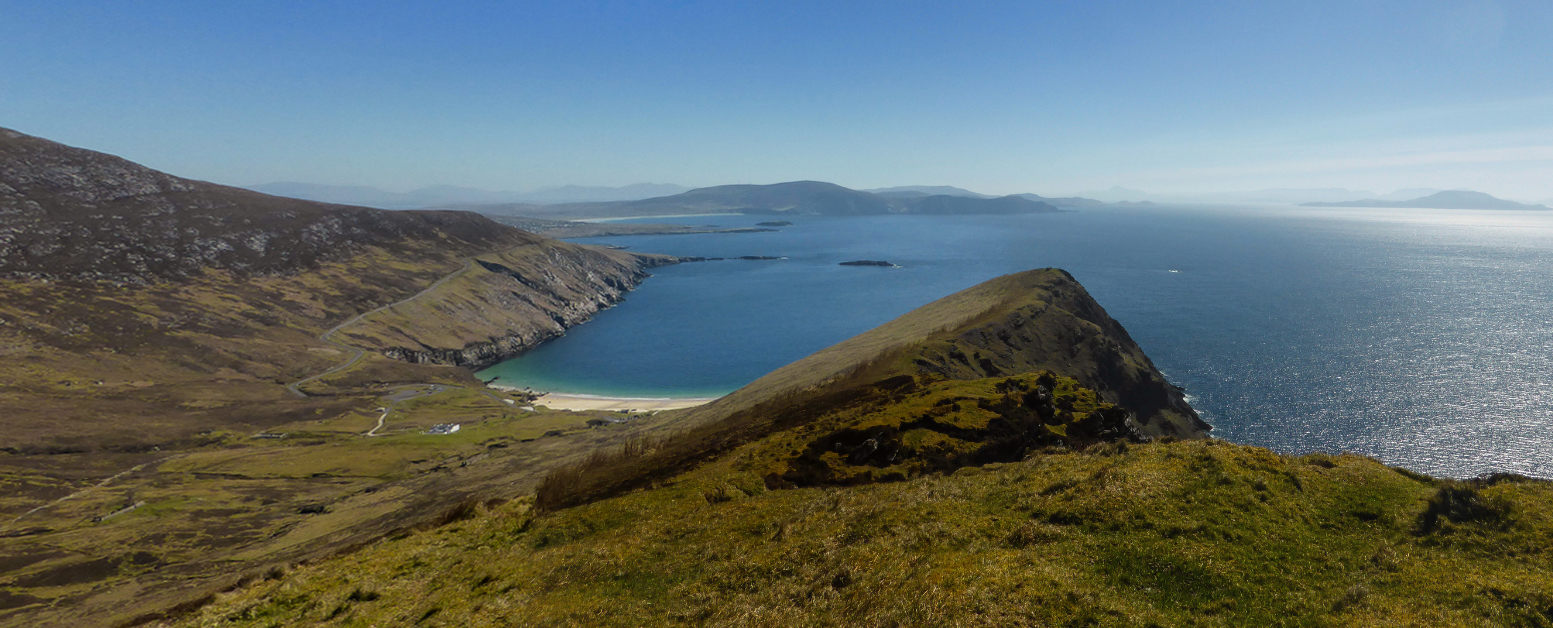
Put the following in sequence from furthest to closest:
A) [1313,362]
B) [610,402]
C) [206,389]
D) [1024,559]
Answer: [610,402] < [1313,362] < [206,389] < [1024,559]

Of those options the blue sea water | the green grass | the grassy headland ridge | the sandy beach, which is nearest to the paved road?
the blue sea water

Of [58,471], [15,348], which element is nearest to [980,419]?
[58,471]

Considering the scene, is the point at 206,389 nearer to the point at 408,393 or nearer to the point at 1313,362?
the point at 408,393

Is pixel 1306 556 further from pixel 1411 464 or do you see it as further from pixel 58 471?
pixel 58 471

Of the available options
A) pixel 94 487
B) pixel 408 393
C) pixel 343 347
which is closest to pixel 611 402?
pixel 408 393

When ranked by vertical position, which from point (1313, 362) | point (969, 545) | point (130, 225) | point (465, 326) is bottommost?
point (465, 326)

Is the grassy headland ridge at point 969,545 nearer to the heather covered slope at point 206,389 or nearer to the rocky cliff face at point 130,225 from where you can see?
the heather covered slope at point 206,389

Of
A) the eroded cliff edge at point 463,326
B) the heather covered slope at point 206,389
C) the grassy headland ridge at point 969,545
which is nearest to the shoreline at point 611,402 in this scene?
the heather covered slope at point 206,389

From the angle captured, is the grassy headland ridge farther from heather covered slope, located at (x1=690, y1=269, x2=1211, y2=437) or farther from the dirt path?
the dirt path
